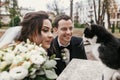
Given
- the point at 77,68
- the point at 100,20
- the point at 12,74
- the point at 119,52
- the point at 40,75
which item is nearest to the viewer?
the point at 12,74

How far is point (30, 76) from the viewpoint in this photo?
74.0 inches

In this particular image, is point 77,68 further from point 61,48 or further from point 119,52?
point 61,48

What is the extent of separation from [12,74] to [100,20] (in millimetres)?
21174

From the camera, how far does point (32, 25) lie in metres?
2.91

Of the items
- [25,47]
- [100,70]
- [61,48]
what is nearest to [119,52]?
[100,70]

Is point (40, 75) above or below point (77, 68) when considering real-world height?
above

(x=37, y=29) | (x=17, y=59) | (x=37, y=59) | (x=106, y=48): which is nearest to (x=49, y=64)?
(x=37, y=59)

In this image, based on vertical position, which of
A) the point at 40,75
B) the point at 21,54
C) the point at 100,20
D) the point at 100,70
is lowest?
the point at 100,20

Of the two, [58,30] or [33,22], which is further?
[58,30]

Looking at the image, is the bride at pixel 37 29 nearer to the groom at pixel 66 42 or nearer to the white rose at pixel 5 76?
the groom at pixel 66 42

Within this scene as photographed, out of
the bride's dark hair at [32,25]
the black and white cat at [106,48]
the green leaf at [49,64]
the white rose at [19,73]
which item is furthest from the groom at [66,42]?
the white rose at [19,73]

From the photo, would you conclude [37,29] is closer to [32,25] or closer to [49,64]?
[32,25]

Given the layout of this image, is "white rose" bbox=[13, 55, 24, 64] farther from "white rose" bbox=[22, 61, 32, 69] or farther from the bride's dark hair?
the bride's dark hair

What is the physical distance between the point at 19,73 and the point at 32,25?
115 cm
